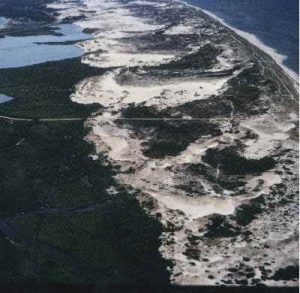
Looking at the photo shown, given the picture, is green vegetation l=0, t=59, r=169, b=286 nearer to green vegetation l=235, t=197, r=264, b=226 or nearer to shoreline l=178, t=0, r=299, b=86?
green vegetation l=235, t=197, r=264, b=226

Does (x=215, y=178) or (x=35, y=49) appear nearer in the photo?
(x=215, y=178)

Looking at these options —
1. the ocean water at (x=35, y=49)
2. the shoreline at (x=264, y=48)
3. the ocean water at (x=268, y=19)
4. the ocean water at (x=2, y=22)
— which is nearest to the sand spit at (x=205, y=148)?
the shoreline at (x=264, y=48)

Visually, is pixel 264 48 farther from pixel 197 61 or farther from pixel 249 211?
pixel 249 211

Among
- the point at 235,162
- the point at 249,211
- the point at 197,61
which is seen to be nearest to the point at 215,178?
the point at 235,162

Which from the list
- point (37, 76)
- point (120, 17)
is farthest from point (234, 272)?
point (120, 17)

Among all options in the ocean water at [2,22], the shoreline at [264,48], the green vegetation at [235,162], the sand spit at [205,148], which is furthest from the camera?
the ocean water at [2,22]

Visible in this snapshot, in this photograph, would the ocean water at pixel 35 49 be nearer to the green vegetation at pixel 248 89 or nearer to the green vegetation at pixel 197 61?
the green vegetation at pixel 197 61

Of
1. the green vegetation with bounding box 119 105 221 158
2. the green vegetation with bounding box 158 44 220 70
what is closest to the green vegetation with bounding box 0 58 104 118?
the green vegetation with bounding box 119 105 221 158
